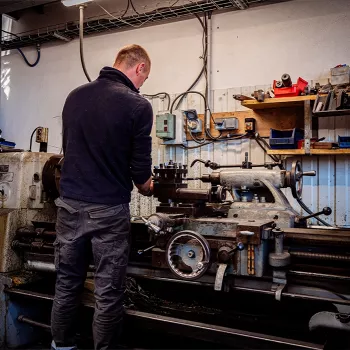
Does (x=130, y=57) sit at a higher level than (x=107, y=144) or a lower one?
higher

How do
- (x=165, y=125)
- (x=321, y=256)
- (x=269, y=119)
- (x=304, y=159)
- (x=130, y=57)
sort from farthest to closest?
1. (x=165, y=125)
2. (x=269, y=119)
3. (x=304, y=159)
4. (x=130, y=57)
5. (x=321, y=256)

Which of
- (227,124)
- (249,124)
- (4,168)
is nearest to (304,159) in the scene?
(249,124)

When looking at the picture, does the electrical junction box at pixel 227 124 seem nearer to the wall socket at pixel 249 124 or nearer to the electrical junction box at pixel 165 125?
the wall socket at pixel 249 124

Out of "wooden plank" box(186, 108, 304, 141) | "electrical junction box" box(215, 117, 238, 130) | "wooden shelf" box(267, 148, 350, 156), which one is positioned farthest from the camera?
"electrical junction box" box(215, 117, 238, 130)

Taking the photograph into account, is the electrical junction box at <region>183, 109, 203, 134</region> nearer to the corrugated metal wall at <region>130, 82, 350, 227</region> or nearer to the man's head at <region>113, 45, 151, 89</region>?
the corrugated metal wall at <region>130, 82, 350, 227</region>

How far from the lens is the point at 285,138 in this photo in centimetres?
221

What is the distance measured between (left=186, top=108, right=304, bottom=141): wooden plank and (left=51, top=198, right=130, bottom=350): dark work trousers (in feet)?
4.71

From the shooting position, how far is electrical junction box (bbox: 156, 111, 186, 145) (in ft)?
8.87

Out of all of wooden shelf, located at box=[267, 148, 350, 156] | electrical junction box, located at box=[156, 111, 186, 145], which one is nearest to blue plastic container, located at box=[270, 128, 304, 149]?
wooden shelf, located at box=[267, 148, 350, 156]

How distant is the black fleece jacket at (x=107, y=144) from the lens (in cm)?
139

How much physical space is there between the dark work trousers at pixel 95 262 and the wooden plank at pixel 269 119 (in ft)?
4.71

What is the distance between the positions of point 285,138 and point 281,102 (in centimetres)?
23

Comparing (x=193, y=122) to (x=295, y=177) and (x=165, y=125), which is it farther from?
(x=295, y=177)

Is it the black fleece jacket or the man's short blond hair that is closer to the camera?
the black fleece jacket
